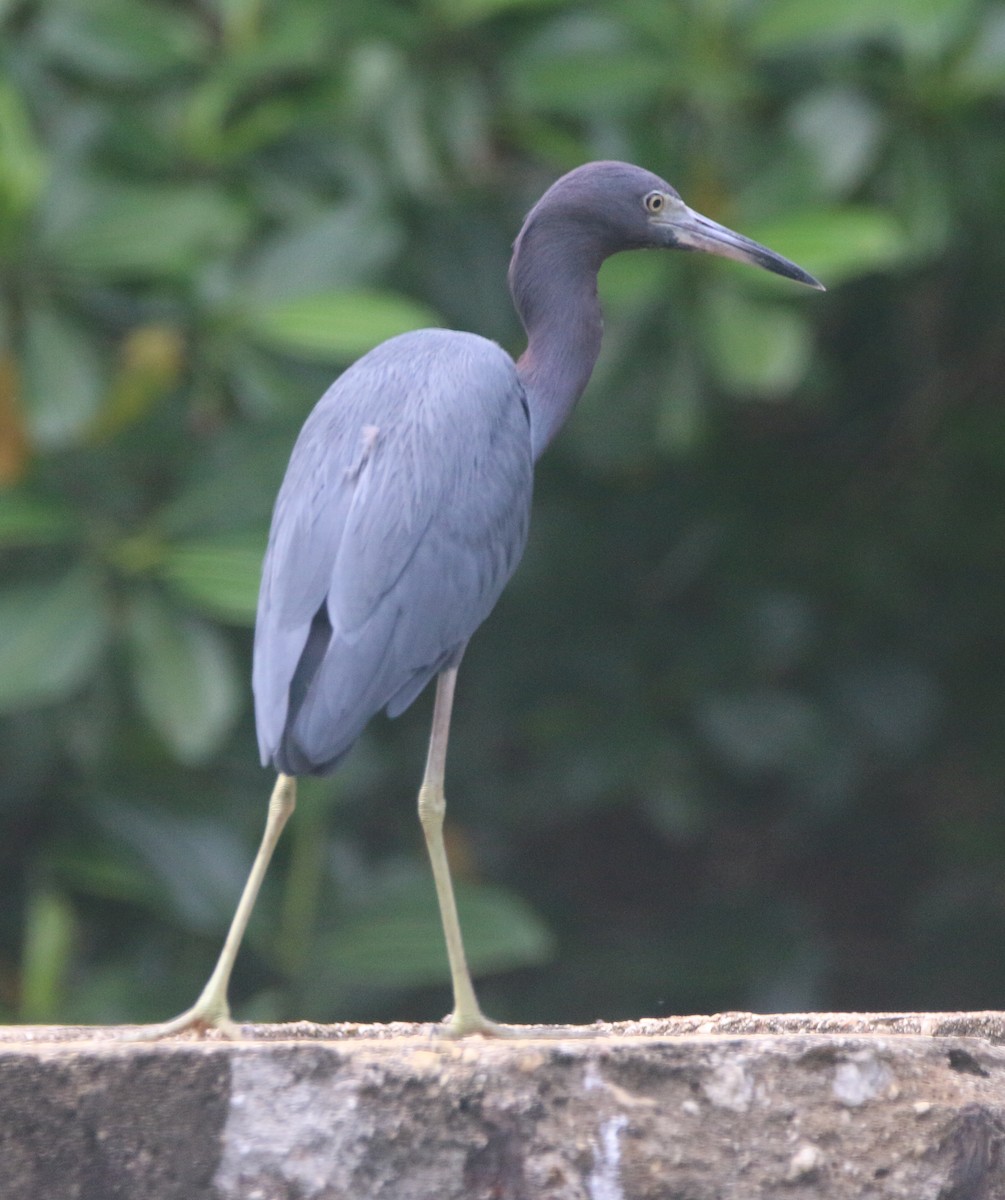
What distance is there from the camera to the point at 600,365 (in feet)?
18.4

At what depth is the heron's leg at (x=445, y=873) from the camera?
3.42 meters

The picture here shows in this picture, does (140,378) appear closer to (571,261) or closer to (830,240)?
Answer: (571,261)

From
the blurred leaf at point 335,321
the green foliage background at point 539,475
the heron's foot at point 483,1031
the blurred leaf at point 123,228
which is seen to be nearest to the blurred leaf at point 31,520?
the green foliage background at point 539,475

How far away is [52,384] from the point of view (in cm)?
497

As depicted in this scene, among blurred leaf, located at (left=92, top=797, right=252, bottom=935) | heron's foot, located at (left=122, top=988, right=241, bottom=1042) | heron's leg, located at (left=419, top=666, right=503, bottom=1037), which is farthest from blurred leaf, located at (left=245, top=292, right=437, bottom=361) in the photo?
heron's foot, located at (left=122, top=988, right=241, bottom=1042)

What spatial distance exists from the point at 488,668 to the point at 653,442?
1100 mm

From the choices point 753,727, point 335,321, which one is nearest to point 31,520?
point 335,321

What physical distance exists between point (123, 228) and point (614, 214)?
1.46m

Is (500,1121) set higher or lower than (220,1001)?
higher

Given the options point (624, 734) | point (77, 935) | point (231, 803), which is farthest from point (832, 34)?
point (77, 935)

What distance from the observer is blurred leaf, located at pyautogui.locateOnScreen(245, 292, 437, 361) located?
16.5 ft

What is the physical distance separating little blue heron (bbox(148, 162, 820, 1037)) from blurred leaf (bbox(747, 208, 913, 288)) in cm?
125

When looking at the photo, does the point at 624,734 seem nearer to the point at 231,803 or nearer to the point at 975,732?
the point at 231,803

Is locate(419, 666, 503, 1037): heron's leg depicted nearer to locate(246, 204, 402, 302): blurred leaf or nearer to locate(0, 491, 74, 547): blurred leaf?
locate(0, 491, 74, 547): blurred leaf
